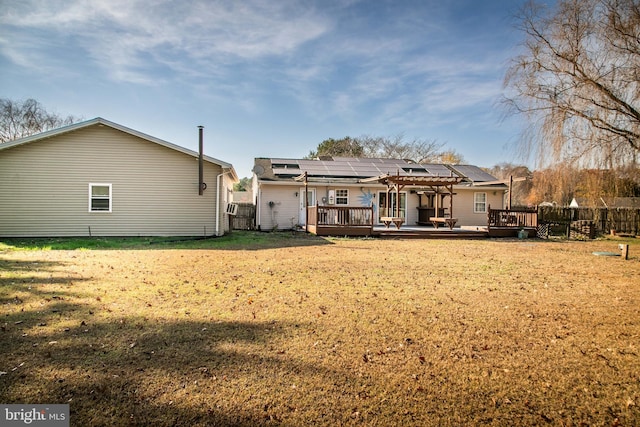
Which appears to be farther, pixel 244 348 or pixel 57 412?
pixel 244 348

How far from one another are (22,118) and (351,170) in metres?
30.6

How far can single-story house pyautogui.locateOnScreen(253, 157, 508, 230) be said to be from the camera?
61.8 ft

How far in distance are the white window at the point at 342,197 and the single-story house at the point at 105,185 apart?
286 inches

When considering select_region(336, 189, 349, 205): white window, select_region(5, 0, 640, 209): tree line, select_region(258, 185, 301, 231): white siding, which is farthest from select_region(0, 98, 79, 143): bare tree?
select_region(5, 0, 640, 209): tree line

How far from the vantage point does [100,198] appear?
1385 centimetres

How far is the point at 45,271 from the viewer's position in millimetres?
6707

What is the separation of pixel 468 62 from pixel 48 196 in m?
18.0

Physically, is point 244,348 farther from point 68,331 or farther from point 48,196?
point 48,196

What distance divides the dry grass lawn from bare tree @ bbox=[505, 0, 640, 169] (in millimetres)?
5930

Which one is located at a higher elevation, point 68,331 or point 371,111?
point 371,111

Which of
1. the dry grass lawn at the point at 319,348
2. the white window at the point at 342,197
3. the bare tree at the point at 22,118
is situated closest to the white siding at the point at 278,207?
the white window at the point at 342,197

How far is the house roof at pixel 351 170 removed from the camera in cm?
1973

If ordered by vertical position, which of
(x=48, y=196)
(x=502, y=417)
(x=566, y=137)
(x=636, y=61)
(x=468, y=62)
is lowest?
(x=502, y=417)

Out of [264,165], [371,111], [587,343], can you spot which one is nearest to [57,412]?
[587,343]
